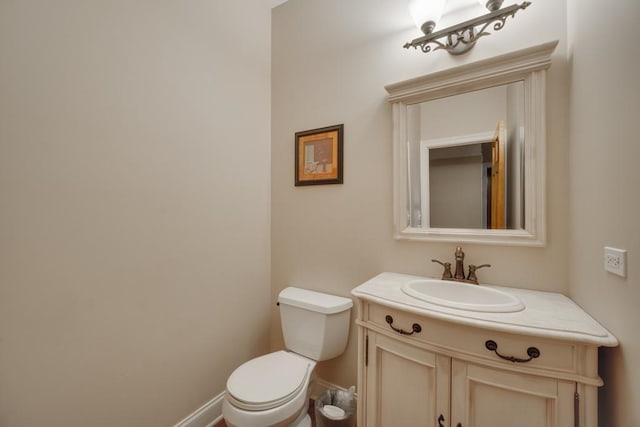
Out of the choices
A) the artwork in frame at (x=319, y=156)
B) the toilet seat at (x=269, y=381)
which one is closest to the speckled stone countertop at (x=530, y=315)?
the toilet seat at (x=269, y=381)

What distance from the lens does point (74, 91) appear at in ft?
3.43

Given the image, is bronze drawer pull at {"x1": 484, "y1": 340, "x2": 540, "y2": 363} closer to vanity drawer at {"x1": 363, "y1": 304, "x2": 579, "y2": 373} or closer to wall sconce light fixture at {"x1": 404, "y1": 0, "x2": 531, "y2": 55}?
vanity drawer at {"x1": 363, "y1": 304, "x2": 579, "y2": 373}

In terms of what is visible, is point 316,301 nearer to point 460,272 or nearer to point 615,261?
point 460,272

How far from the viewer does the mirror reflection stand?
4.12ft

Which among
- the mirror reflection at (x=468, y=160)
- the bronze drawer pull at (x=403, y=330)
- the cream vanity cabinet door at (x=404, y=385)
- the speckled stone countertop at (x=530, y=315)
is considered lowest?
the cream vanity cabinet door at (x=404, y=385)

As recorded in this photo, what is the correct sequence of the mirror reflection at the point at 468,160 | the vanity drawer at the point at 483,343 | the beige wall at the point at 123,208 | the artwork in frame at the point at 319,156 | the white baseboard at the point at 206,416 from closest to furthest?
the vanity drawer at the point at 483,343, the beige wall at the point at 123,208, the mirror reflection at the point at 468,160, the white baseboard at the point at 206,416, the artwork in frame at the point at 319,156

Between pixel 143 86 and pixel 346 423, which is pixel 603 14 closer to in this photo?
pixel 143 86

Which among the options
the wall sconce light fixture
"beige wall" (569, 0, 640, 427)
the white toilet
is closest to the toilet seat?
the white toilet

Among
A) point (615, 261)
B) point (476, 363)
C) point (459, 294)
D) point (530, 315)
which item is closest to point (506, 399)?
point (476, 363)

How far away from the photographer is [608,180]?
0.85 metres

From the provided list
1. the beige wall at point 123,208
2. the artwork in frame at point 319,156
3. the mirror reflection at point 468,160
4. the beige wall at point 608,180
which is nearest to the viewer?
the beige wall at point 608,180

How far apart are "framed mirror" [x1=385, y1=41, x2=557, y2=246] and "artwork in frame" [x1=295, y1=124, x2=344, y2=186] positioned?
377mm

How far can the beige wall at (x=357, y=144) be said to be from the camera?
3.87 feet

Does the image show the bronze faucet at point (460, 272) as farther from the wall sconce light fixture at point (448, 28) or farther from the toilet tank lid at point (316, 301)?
the wall sconce light fixture at point (448, 28)
